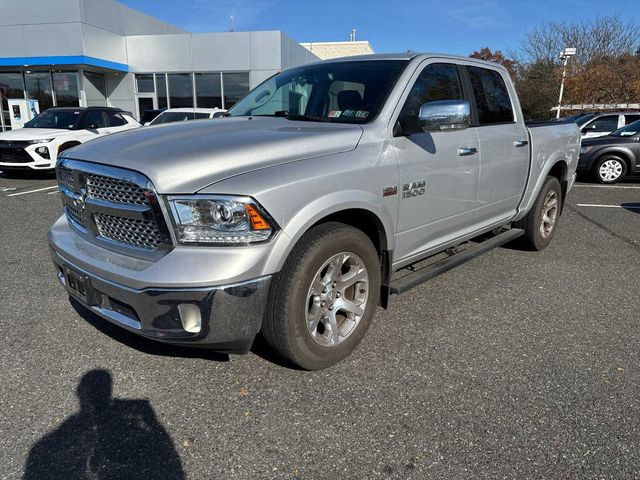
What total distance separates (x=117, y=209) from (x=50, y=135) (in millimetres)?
9952

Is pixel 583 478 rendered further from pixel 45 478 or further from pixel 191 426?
pixel 45 478

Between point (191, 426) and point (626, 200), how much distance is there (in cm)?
975

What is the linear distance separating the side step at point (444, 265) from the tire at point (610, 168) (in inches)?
321

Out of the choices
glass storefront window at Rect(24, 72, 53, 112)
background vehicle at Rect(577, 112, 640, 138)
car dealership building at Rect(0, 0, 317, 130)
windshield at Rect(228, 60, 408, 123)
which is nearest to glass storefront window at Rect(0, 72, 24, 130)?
car dealership building at Rect(0, 0, 317, 130)

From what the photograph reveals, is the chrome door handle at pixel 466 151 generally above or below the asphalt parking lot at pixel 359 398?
above

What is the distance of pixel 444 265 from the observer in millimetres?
3752

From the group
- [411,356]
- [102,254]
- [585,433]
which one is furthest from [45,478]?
[585,433]

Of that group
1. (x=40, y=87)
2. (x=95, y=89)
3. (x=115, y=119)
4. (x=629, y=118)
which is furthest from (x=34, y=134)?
(x=629, y=118)

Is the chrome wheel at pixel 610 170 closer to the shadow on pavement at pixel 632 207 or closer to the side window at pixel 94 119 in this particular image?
the shadow on pavement at pixel 632 207

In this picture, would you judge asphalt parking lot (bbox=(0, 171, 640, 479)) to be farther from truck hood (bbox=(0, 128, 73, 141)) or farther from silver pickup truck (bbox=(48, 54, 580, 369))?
truck hood (bbox=(0, 128, 73, 141))

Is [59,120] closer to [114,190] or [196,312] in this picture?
[114,190]

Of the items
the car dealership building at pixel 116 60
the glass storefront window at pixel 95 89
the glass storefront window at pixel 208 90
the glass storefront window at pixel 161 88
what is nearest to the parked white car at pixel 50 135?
the car dealership building at pixel 116 60

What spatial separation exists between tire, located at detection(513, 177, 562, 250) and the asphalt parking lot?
1.18 metres

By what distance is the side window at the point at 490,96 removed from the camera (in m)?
4.20
